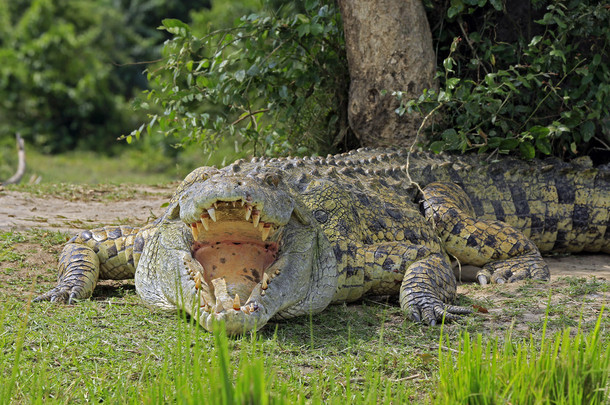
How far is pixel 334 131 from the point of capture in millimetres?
6242

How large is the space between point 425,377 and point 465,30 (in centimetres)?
379

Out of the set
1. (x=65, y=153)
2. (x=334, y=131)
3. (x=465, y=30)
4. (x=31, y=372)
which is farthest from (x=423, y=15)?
(x=65, y=153)

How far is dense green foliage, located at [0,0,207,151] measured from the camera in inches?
602

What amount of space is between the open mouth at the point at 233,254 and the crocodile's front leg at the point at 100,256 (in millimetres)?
807

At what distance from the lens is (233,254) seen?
324 centimetres

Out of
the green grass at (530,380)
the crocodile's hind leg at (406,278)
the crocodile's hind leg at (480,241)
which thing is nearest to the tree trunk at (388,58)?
the crocodile's hind leg at (480,241)

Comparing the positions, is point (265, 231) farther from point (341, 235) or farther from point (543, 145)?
point (543, 145)

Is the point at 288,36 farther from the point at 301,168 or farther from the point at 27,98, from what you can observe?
the point at 27,98

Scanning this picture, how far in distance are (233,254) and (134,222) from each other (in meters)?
2.37

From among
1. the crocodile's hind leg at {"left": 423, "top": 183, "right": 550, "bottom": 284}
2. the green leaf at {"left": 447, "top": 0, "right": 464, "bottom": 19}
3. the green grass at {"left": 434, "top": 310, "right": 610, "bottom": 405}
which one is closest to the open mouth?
the green grass at {"left": 434, "top": 310, "right": 610, "bottom": 405}

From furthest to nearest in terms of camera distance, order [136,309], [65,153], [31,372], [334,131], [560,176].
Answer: [65,153] < [334,131] < [560,176] < [136,309] < [31,372]

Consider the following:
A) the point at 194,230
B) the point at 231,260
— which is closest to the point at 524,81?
the point at 231,260

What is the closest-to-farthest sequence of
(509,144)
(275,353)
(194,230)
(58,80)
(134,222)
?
(275,353) < (194,230) < (509,144) < (134,222) < (58,80)

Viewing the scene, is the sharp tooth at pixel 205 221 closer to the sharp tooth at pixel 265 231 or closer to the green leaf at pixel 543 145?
the sharp tooth at pixel 265 231
